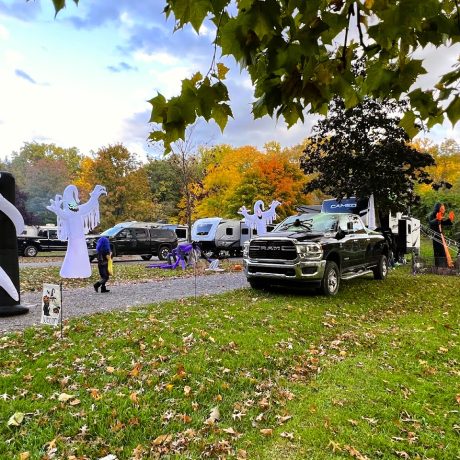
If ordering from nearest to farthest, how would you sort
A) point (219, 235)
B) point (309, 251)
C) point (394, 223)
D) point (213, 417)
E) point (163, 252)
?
1. point (213, 417)
2. point (309, 251)
3. point (394, 223)
4. point (163, 252)
5. point (219, 235)

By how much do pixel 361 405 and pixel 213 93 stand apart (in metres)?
3.59

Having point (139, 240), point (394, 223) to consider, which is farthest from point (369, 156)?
point (139, 240)

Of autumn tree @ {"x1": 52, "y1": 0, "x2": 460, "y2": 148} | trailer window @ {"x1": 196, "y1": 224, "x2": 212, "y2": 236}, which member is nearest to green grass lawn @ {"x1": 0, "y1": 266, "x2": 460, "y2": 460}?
autumn tree @ {"x1": 52, "y1": 0, "x2": 460, "y2": 148}

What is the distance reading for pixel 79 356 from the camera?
535 cm

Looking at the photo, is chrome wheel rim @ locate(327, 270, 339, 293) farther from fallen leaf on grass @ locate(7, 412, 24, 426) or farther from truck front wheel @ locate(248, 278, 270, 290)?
fallen leaf on grass @ locate(7, 412, 24, 426)

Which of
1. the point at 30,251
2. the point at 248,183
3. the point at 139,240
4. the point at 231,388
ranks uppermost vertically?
the point at 248,183

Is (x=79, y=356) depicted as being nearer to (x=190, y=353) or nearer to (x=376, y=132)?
(x=190, y=353)

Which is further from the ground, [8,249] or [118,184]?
[118,184]

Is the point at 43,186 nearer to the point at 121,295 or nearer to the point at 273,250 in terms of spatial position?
the point at 121,295

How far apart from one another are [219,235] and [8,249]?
1738cm

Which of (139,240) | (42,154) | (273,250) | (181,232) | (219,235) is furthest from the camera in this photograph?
(42,154)

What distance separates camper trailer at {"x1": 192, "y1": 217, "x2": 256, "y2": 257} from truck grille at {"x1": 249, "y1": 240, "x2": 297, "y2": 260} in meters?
14.4

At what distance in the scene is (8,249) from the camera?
8.02m

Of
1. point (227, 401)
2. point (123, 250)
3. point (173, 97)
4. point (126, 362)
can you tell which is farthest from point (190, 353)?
point (123, 250)
